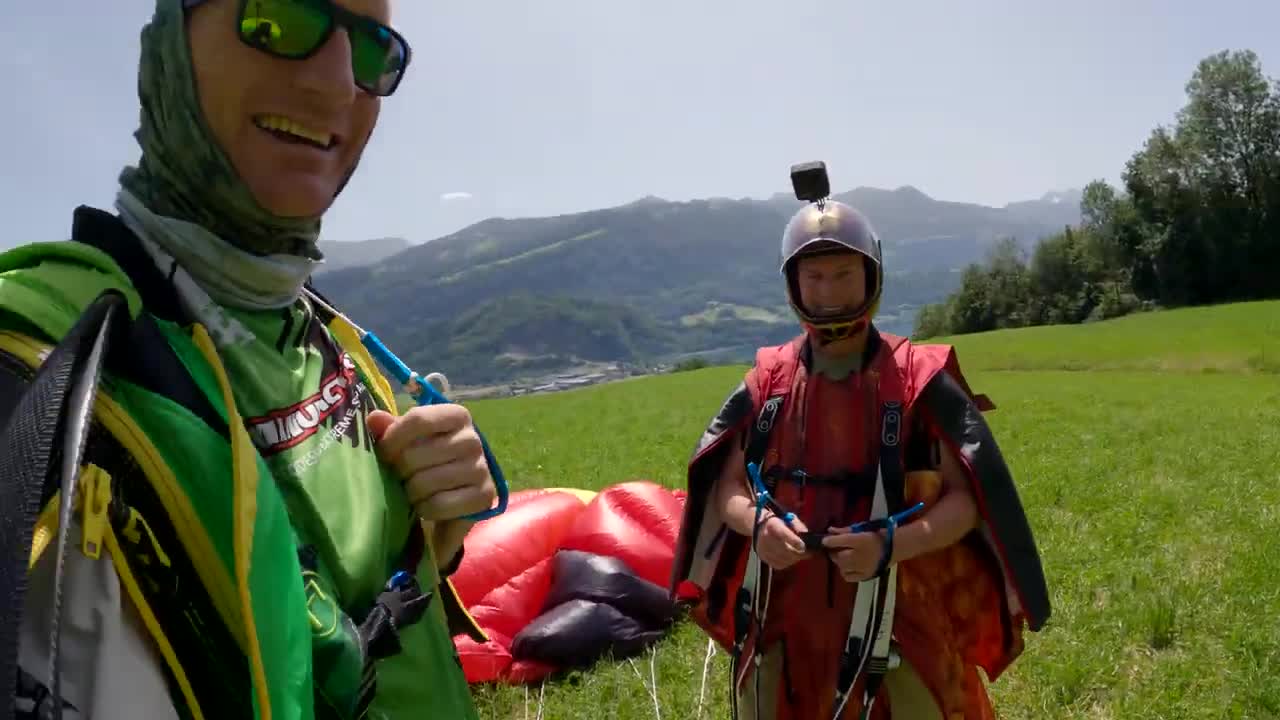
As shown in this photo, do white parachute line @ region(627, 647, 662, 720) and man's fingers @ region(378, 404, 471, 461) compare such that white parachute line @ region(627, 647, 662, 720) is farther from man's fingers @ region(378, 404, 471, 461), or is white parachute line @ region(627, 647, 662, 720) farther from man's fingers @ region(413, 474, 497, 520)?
man's fingers @ region(378, 404, 471, 461)

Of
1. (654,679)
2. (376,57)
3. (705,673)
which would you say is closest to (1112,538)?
(705,673)

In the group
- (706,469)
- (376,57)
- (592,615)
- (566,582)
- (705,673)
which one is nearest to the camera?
(376,57)

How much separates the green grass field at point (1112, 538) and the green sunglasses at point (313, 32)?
4.57 m

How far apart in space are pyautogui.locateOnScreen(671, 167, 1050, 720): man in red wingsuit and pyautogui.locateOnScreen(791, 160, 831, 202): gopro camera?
0.10 metres

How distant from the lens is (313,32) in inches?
56.6

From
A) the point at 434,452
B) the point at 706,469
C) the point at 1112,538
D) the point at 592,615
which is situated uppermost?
the point at 434,452

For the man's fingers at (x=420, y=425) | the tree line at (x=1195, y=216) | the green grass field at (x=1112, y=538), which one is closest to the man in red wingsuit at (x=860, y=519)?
the man's fingers at (x=420, y=425)

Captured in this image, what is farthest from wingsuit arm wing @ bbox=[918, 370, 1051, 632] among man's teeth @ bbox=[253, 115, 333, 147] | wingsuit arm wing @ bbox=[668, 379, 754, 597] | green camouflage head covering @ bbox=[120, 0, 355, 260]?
green camouflage head covering @ bbox=[120, 0, 355, 260]

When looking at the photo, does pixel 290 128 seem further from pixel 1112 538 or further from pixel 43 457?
pixel 1112 538

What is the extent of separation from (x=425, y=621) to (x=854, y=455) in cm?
197

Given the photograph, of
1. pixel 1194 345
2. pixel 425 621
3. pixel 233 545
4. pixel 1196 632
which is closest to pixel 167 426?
pixel 233 545

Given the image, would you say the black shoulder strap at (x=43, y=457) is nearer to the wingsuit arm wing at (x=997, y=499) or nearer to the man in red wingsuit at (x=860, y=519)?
the man in red wingsuit at (x=860, y=519)

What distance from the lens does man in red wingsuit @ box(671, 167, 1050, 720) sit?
2.97 metres

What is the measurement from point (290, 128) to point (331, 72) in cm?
12
